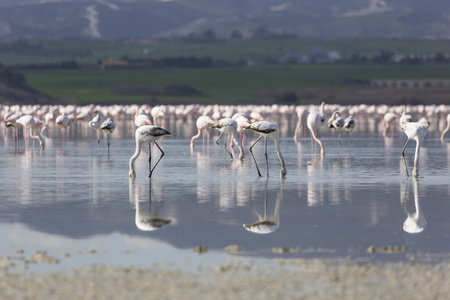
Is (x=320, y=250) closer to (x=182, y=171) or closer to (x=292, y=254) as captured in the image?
(x=292, y=254)

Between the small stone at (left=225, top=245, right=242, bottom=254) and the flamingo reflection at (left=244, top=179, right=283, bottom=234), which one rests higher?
the flamingo reflection at (left=244, top=179, right=283, bottom=234)

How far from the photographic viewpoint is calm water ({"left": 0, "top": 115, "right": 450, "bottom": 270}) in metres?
11.5

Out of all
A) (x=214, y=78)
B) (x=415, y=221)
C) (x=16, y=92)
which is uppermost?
(x=214, y=78)

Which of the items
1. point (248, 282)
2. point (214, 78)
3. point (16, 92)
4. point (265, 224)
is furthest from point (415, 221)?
point (214, 78)

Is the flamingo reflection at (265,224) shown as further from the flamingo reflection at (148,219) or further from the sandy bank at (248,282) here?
the sandy bank at (248,282)

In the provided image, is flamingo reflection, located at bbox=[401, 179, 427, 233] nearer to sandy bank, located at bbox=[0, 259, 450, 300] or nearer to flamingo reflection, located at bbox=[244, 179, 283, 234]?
flamingo reflection, located at bbox=[244, 179, 283, 234]

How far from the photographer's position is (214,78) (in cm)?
14138

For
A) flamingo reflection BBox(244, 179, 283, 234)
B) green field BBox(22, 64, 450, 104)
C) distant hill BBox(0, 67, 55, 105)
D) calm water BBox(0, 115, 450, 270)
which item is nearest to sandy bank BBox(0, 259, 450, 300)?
calm water BBox(0, 115, 450, 270)

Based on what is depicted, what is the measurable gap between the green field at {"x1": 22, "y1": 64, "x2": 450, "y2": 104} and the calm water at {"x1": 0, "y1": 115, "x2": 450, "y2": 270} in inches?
3422

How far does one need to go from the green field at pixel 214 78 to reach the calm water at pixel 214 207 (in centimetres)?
8691

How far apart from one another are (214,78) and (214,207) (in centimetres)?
12687

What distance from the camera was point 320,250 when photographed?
11.3 metres

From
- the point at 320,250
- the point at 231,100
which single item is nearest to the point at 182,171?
the point at 320,250

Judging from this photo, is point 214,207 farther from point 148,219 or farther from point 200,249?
point 200,249
